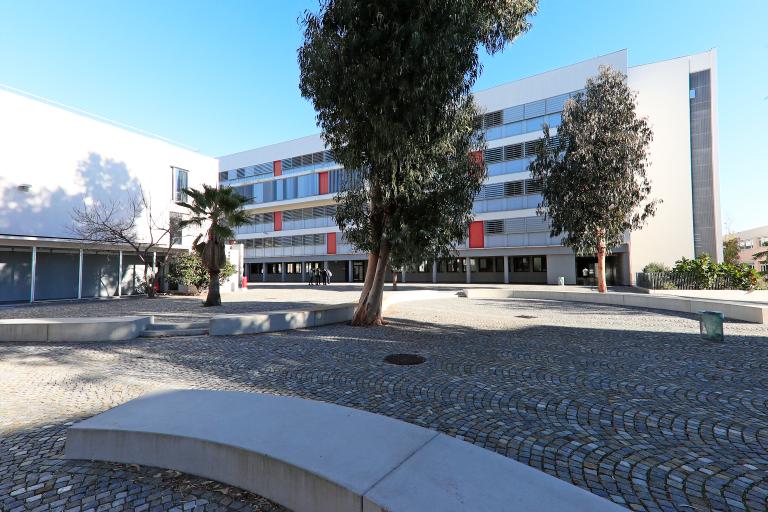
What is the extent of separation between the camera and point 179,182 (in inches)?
1032

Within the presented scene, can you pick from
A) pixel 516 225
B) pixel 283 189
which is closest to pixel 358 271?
pixel 283 189

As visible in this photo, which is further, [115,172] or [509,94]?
[509,94]

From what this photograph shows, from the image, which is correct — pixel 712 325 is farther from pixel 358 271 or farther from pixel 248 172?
pixel 248 172

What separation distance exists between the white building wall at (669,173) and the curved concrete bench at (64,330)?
117ft

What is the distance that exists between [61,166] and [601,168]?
29925 mm

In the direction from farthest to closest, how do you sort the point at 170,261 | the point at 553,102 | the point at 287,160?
the point at 287,160, the point at 553,102, the point at 170,261

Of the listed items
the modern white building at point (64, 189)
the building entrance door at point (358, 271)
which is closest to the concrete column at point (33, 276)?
the modern white building at point (64, 189)

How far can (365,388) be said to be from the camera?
552cm

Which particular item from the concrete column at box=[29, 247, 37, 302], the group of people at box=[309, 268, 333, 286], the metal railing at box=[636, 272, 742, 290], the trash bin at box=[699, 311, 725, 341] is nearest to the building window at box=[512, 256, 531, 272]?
the metal railing at box=[636, 272, 742, 290]

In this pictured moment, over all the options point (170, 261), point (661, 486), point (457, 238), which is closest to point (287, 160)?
point (170, 261)

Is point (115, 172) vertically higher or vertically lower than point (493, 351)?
higher

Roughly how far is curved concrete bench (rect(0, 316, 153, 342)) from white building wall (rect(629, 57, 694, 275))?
35703 millimetres

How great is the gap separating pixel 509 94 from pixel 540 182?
16920 millimetres

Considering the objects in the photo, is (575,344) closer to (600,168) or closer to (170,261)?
(600,168)
